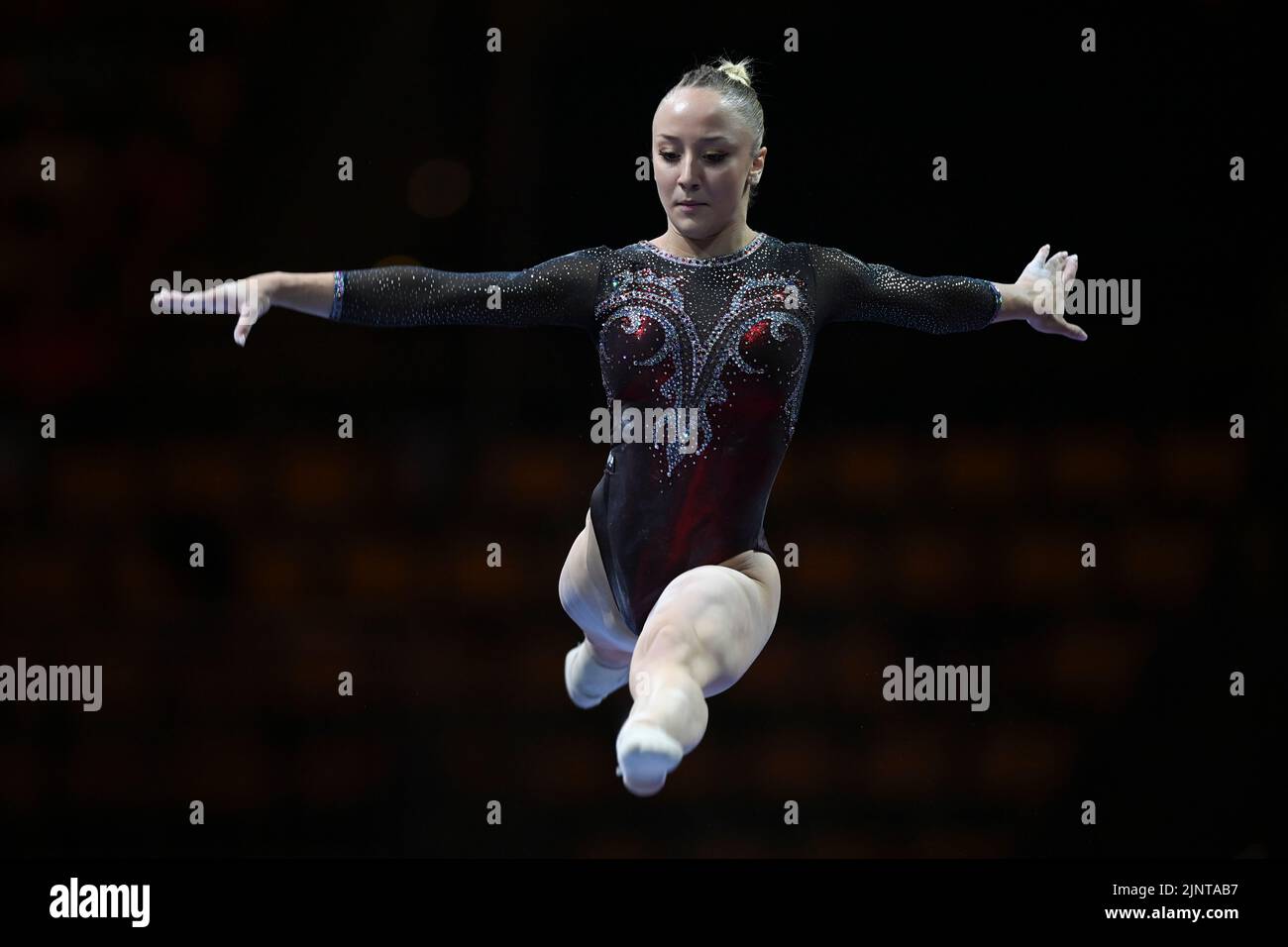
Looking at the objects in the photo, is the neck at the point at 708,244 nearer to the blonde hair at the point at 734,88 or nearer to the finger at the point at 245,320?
the blonde hair at the point at 734,88

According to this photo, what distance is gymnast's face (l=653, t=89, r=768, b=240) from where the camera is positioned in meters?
3.02

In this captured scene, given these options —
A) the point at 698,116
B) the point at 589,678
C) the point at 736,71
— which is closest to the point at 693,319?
the point at 698,116

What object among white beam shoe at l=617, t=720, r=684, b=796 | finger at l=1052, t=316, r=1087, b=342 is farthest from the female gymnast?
finger at l=1052, t=316, r=1087, b=342

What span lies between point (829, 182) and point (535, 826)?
178 cm

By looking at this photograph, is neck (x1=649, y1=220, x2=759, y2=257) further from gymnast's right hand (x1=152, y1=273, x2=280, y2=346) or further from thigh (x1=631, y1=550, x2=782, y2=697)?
gymnast's right hand (x1=152, y1=273, x2=280, y2=346)

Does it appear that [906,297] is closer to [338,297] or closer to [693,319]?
[693,319]

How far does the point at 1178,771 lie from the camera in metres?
4.17

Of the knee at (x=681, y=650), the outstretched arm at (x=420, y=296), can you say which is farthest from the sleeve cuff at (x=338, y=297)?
the knee at (x=681, y=650)

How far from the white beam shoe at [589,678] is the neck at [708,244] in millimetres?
915

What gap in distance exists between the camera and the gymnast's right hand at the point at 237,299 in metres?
2.93

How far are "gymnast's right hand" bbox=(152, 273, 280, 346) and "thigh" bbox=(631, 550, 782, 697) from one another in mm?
925
